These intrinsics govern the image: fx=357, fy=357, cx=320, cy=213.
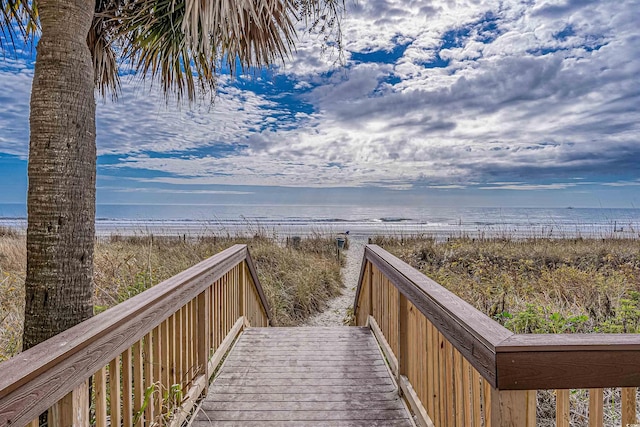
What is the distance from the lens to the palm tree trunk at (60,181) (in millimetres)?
1915

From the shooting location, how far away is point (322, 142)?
1911cm

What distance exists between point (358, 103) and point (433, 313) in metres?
14.0

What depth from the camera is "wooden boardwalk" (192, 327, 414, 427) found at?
8.29 feet

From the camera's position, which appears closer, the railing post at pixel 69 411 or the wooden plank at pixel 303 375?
the railing post at pixel 69 411

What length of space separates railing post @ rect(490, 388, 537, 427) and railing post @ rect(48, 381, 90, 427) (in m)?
1.39

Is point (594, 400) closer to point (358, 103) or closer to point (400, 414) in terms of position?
point (400, 414)

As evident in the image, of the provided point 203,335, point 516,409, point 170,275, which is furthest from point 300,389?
point 170,275

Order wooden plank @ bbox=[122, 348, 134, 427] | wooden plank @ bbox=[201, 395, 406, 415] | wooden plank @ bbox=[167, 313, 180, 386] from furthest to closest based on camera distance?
1. wooden plank @ bbox=[201, 395, 406, 415]
2. wooden plank @ bbox=[167, 313, 180, 386]
3. wooden plank @ bbox=[122, 348, 134, 427]

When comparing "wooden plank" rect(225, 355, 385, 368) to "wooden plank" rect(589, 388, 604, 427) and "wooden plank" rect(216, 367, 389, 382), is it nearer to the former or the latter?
"wooden plank" rect(216, 367, 389, 382)

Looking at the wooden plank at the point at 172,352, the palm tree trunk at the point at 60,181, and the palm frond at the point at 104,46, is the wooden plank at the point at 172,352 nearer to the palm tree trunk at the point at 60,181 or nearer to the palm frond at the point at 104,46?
the palm tree trunk at the point at 60,181

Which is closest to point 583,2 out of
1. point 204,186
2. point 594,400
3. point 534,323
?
point 534,323

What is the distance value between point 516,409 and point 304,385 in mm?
2205

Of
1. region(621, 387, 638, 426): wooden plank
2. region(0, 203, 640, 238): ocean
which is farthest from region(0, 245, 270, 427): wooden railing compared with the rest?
region(0, 203, 640, 238): ocean

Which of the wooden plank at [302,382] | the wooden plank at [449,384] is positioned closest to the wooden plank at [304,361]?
the wooden plank at [302,382]
